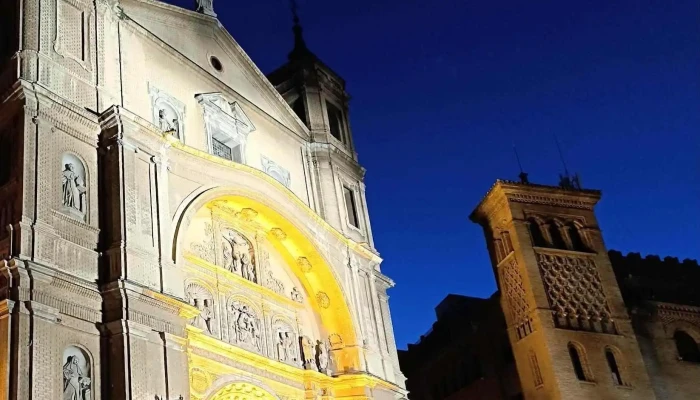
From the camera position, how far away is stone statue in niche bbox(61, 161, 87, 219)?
14.0 m

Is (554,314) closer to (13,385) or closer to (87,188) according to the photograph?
(87,188)

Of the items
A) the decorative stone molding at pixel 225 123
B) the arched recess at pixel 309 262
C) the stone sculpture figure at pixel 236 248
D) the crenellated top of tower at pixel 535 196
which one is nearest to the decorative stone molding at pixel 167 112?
the decorative stone molding at pixel 225 123

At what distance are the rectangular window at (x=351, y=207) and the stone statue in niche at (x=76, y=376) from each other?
11391mm

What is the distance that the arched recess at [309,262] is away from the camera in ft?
62.5

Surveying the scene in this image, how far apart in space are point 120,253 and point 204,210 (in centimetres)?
414

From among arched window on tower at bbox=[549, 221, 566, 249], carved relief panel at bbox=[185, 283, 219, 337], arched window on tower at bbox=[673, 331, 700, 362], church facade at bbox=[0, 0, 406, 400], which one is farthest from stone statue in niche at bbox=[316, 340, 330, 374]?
arched window on tower at bbox=[673, 331, 700, 362]

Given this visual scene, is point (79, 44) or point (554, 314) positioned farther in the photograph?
point (554, 314)

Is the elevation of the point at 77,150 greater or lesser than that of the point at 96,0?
lesser

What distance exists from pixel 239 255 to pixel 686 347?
1533 cm

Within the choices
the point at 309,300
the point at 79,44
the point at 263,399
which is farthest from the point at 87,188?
the point at 309,300

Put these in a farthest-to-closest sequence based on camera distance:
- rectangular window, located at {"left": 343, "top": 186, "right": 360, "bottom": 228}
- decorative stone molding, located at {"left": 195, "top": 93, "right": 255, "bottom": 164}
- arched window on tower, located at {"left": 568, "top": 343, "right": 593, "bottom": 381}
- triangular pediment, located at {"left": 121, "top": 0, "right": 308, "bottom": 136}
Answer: arched window on tower, located at {"left": 568, "top": 343, "right": 593, "bottom": 381} < rectangular window, located at {"left": 343, "top": 186, "right": 360, "bottom": 228} < decorative stone molding, located at {"left": 195, "top": 93, "right": 255, "bottom": 164} < triangular pediment, located at {"left": 121, "top": 0, "right": 308, "bottom": 136}

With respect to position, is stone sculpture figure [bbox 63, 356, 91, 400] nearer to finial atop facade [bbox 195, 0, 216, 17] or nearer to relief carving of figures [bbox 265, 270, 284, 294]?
relief carving of figures [bbox 265, 270, 284, 294]

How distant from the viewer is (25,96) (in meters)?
14.1

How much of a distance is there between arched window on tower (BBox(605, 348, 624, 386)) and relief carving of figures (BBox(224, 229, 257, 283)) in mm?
11673
